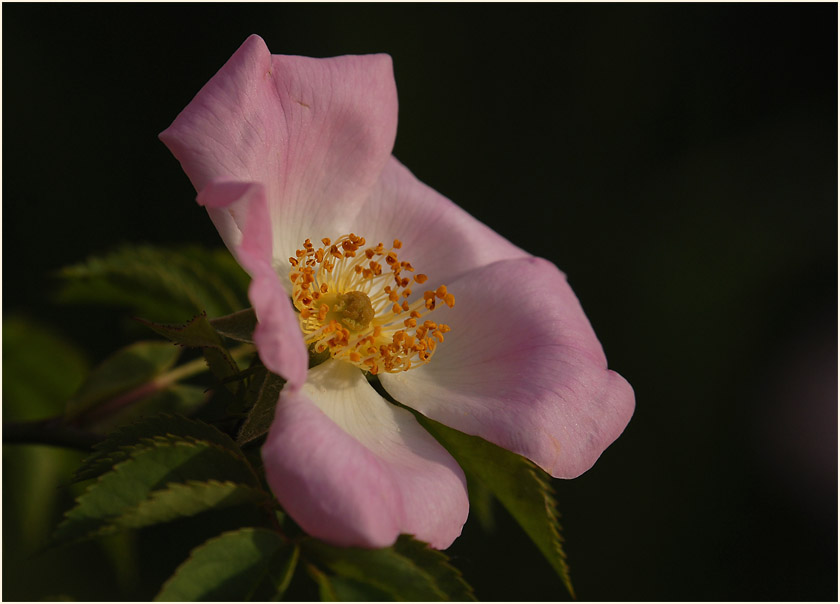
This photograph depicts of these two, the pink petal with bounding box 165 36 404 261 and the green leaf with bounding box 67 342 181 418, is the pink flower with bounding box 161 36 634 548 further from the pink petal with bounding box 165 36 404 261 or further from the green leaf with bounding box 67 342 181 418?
the green leaf with bounding box 67 342 181 418

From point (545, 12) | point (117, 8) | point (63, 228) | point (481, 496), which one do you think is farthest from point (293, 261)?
point (545, 12)

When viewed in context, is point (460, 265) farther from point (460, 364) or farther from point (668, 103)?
point (668, 103)

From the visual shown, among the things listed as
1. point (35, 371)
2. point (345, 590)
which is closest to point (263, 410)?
point (345, 590)

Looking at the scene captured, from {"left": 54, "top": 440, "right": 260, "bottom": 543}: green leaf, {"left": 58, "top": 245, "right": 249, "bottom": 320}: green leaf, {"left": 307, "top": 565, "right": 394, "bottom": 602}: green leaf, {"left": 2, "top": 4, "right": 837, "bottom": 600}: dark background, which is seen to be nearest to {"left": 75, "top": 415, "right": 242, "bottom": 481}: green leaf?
{"left": 54, "top": 440, "right": 260, "bottom": 543}: green leaf

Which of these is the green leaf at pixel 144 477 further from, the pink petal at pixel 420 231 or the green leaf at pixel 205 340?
the pink petal at pixel 420 231

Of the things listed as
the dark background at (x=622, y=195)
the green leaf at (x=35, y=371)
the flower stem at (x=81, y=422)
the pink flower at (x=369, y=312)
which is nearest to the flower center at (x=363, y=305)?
the pink flower at (x=369, y=312)

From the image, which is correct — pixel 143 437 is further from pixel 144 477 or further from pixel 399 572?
pixel 399 572
